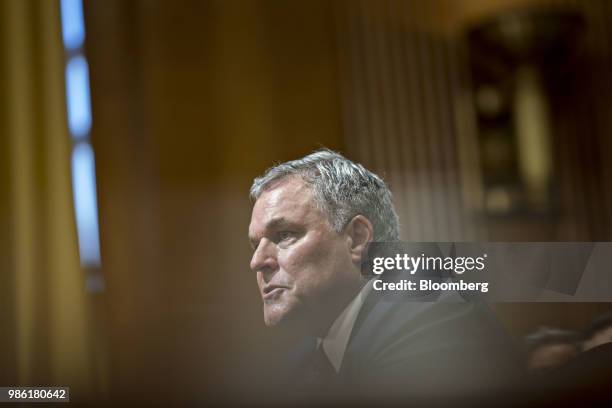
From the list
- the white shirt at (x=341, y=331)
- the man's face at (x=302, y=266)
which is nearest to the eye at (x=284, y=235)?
the man's face at (x=302, y=266)

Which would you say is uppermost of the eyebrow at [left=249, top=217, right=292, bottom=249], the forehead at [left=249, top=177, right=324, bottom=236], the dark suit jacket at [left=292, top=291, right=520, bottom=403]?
the forehead at [left=249, top=177, right=324, bottom=236]

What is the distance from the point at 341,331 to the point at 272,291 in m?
0.14

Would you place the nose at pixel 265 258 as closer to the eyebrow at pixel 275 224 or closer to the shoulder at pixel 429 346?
the eyebrow at pixel 275 224

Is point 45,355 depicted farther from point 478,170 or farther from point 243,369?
point 478,170

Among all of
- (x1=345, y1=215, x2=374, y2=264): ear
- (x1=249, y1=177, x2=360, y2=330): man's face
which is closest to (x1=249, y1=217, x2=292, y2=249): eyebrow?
(x1=249, y1=177, x2=360, y2=330): man's face

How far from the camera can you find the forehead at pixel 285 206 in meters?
1.32

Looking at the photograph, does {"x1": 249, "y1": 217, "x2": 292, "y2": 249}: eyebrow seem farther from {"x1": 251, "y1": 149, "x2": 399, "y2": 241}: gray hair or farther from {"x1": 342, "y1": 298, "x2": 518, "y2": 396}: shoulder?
{"x1": 342, "y1": 298, "x2": 518, "y2": 396}: shoulder

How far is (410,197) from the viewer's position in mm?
1373

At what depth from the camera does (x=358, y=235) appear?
131 cm

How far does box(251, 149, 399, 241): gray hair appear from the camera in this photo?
4.34 ft

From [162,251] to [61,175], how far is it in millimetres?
241

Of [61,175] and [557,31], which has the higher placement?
[557,31]

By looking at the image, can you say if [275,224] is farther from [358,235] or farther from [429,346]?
[429,346]

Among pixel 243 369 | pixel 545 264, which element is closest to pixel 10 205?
pixel 243 369
